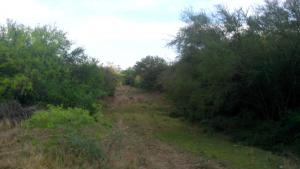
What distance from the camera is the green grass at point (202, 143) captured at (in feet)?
52.3

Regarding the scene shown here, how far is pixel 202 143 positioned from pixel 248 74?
5.32m

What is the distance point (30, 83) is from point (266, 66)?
1266cm

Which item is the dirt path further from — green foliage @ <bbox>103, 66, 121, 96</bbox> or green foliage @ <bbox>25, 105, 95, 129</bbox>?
green foliage @ <bbox>103, 66, 121, 96</bbox>

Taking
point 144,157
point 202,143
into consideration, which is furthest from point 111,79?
point 144,157

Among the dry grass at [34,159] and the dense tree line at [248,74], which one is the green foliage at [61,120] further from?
the dense tree line at [248,74]

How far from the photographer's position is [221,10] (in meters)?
26.8

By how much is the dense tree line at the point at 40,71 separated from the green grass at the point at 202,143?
428 cm

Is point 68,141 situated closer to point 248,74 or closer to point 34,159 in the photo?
point 34,159

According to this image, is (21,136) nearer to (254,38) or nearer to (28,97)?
(28,97)

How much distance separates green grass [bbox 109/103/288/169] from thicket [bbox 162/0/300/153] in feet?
5.48

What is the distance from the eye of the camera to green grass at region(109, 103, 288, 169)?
1593 cm

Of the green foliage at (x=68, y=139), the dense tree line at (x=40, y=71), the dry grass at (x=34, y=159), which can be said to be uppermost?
the dense tree line at (x=40, y=71)

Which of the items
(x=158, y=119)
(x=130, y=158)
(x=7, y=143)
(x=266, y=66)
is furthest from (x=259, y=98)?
(x=7, y=143)

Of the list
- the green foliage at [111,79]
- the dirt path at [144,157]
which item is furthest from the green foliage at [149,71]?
the dirt path at [144,157]
